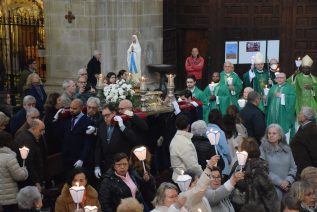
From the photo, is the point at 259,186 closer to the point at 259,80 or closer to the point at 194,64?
the point at 259,80

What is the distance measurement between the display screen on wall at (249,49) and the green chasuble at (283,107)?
5465mm

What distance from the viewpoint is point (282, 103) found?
16.1 meters

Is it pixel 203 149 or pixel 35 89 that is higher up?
pixel 35 89

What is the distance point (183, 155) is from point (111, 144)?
Result: 4.24 feet

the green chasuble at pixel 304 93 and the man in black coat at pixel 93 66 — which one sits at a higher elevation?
the man in black coat at pixel 93 66

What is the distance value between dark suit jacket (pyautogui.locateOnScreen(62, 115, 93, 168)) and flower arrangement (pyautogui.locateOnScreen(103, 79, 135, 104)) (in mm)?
1608

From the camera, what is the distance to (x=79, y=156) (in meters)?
11.9

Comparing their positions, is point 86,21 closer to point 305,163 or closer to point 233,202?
point 305,163

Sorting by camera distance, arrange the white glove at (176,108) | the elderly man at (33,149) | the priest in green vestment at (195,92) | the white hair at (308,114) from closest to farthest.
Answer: the elderly man at (33,149) → the white hair at (308,114) → the white glove at (176,108) → the priest in green vestment at (195,92)

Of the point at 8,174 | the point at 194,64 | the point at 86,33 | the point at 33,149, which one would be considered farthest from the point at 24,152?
the point at 194,64

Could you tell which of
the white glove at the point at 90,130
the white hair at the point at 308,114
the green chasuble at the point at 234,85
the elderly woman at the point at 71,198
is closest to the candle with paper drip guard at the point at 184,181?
the elderly woman at the point at 71,198

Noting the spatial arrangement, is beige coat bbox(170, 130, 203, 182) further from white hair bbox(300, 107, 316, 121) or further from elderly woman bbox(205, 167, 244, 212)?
white hair bbox(300, 107, 316, 121)

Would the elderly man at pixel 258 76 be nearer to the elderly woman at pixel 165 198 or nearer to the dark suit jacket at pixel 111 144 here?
the dark suit jacket at pixel 111 144

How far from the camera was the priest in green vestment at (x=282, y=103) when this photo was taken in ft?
52.9
